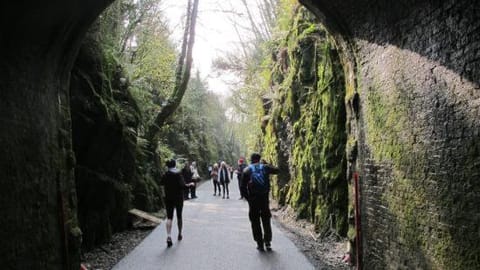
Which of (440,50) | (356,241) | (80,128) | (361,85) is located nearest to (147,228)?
(80,128)

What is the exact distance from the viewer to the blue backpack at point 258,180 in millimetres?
9336

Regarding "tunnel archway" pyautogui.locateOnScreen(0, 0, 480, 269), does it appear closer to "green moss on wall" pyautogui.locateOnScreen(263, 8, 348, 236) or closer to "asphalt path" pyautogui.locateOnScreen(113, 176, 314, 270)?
"asphalt path" pyautogui.locateOnScreen(113, 176, 314, 270)

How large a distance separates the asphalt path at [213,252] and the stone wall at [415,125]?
182cm

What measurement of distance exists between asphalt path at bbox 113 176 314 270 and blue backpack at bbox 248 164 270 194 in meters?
1.19

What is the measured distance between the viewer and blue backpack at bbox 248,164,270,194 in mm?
9336

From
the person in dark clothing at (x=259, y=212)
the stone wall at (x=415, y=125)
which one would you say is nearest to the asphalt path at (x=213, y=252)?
the person in dark clothing at (x=259, y=212)

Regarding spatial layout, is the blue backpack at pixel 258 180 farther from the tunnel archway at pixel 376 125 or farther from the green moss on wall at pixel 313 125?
the tunnel archway at pixel 376 125

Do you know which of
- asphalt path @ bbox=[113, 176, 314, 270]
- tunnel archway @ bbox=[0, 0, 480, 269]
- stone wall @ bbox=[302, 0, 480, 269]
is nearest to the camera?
stone wall @ bbox=[302, 0, 480, 269]

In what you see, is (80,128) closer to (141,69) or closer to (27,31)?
(27,31)

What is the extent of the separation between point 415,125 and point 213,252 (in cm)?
512

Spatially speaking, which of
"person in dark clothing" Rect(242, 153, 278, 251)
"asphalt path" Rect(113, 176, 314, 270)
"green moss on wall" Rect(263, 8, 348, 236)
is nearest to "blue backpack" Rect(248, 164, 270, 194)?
"person in dark clothing" Rect(242, 153, 278, 251)

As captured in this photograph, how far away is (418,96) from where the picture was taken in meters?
5.26

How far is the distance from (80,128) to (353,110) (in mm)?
5501

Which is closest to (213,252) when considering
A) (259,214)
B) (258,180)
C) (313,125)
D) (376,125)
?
(259,214)
